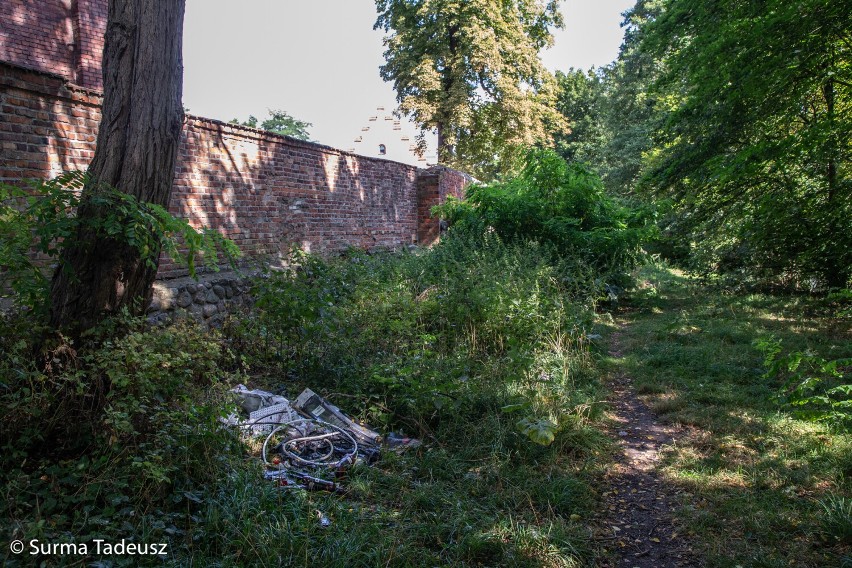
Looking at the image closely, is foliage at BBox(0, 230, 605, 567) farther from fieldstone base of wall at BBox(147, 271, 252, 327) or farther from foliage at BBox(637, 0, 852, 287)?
foliage at BBox(637, 0, 852, 287)

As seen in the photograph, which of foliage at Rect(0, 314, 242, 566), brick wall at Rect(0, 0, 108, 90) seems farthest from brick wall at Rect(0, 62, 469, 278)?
brick wall at Rect(0, 0, 108, 90)

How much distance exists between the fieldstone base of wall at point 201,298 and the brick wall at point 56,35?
7585 millimetres

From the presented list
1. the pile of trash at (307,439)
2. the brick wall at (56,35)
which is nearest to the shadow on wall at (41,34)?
the brick wall at (56,35)

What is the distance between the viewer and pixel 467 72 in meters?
22.3

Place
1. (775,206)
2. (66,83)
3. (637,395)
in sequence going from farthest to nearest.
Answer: (775,206), (637,395), (66,83)

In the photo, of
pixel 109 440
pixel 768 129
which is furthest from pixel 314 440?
pixel 768 129

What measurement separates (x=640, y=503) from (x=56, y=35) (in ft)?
47.5

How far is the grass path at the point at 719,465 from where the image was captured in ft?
9.84

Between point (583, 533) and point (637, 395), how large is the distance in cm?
285

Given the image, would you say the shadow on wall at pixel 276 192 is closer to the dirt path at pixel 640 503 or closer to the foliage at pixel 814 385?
the dirt path at pixel 640 503

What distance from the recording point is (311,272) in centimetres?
677

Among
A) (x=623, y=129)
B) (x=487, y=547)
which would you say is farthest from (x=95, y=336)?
(x=623, y=129)

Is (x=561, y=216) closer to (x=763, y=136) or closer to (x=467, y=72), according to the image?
(x=763, y=136)

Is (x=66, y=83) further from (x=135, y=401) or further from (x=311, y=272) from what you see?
(x=135, y=401)
